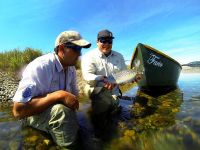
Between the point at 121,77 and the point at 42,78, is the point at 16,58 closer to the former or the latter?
the point at 121,77

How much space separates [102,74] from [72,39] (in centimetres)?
235

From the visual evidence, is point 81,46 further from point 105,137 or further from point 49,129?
point 105,137

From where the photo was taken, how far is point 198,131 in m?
4.86

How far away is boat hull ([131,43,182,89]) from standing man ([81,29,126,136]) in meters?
2.96

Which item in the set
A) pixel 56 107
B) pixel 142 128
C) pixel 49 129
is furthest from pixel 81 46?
pixel 142 128

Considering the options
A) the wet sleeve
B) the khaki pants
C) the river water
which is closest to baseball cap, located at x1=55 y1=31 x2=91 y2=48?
the wet sleeve

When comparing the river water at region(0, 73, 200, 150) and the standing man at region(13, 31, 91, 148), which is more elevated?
the standing man at region(13, 31, 91, 148)

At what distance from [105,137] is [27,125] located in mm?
1609

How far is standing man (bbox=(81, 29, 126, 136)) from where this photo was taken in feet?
20.4

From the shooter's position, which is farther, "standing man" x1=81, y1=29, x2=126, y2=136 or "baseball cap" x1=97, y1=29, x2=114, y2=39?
"baseball cap" x1=97, y1=29, x2=114, y2=39

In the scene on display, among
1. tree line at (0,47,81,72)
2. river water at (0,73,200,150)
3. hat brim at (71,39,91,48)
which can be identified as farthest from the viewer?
tree line at (0,47,81,72)

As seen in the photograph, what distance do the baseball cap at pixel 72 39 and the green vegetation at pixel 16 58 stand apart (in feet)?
38.3

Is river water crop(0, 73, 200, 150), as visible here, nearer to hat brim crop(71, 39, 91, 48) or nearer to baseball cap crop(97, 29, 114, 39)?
hat brim crop(71, 39, 91, 48)

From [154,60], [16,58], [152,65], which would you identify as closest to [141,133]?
[152,65]
